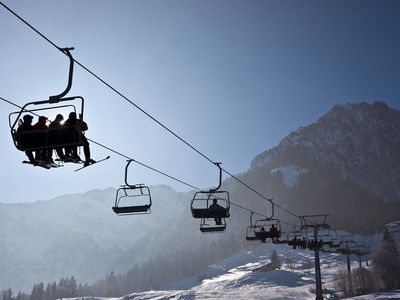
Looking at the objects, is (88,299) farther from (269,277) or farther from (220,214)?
(220,214)

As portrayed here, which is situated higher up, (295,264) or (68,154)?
(68,154)

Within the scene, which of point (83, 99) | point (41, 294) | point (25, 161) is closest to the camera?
point (83, 99)

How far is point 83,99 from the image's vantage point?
32.0ft

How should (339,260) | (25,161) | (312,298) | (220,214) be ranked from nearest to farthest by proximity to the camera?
(25,161)
(220,214)
(312,298)
(339,260)

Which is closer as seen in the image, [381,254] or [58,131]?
[58,131]

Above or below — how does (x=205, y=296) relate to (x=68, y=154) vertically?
below

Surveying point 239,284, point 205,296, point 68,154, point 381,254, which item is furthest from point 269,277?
point 68,154

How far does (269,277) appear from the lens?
148375 millimetres

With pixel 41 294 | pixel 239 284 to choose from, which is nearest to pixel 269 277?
pixel 239 284

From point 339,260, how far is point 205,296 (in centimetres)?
7948

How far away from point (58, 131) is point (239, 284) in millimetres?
145416

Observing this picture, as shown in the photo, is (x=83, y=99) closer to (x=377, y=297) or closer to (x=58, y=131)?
(x=58, y=131)

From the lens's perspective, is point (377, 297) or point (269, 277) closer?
point (377, 297)

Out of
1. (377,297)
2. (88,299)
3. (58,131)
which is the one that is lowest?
(88,299)
